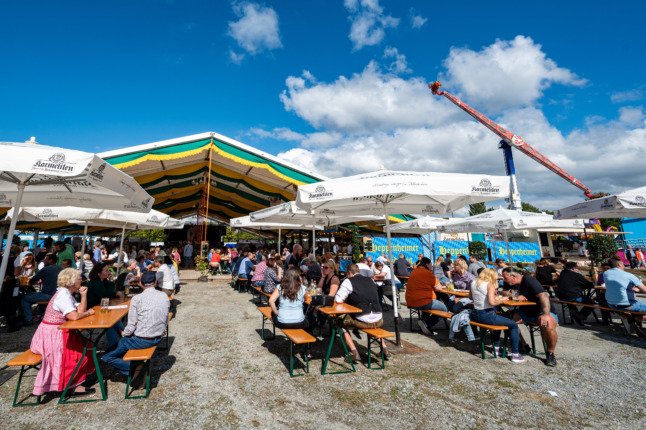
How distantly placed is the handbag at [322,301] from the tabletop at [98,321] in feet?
8.77

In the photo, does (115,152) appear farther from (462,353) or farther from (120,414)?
(462,353)

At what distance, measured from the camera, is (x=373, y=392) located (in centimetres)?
344

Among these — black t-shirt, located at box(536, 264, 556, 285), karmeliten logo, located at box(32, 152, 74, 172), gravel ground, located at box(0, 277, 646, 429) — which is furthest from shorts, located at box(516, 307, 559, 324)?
karmeliten logo, located at box(32, 152, 74, 172)

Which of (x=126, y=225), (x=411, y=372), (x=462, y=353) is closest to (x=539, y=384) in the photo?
(x=462, y=353)

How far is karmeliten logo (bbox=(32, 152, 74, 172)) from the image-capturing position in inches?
128

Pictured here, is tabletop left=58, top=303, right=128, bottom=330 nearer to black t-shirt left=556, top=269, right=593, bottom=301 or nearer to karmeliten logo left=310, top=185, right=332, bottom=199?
karmeliten logo left=310, top=185, right=332, bottom=199

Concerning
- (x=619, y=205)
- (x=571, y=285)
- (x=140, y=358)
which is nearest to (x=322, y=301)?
(x=140, y=358)

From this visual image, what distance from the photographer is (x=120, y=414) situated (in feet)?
9.81

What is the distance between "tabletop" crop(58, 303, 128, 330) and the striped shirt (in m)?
0.19

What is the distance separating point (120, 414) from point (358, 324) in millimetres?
2882

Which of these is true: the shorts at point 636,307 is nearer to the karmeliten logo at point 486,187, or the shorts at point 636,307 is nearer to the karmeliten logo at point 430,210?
the karmeliten logo at point 486,187

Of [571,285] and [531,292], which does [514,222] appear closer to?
[571,285]

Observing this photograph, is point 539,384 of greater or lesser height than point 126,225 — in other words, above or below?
below

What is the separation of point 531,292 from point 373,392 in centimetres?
320
